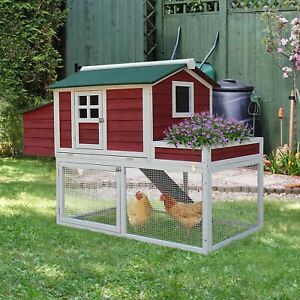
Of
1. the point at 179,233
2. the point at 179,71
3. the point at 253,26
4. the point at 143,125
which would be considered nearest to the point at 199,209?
the point at 179,233

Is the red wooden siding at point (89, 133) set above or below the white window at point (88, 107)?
below

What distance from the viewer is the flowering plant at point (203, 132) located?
14.8 ft

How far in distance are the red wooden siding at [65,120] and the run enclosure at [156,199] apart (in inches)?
6.4

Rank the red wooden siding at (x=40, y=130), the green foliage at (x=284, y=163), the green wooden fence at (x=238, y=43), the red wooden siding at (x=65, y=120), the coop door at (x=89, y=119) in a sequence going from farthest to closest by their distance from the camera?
the green wooden fence at (x=238, y=43)
the green foliage at (x=284, y=163)
the red wooden siding at (x=40, y=130)
the red wooden siding at (x=65, y=120)
the coop door at (x=89, y=119)

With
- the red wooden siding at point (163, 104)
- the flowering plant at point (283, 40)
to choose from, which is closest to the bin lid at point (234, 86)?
the flowering plant at point (283, 40)

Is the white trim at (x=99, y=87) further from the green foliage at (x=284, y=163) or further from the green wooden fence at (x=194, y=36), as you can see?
the green wooden fence at (x=194, y=36)

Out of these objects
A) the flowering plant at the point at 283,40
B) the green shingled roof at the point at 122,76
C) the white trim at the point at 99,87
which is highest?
the flowering plant at the point at 283,40

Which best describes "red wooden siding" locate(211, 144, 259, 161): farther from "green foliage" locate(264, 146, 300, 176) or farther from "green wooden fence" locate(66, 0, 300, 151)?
"green wooden fence" locate(66, 0, 300, 151)

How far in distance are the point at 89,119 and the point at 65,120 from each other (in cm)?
32

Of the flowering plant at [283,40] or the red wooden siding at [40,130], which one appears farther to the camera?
the flowering plant at [283,40]

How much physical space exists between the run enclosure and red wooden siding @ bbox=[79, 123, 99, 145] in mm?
173

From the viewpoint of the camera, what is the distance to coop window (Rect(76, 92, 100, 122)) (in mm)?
5066

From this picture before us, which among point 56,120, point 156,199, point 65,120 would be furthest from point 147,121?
point 56,120

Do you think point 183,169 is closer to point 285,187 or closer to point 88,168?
point 88,168
